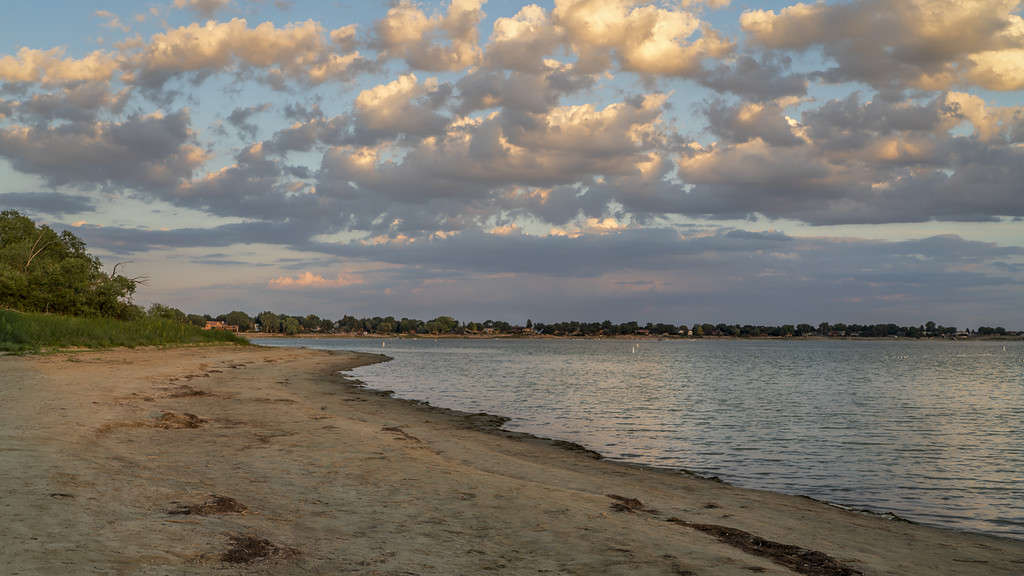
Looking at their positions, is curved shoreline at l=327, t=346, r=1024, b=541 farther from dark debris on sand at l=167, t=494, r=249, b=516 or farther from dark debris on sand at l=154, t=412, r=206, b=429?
dark debris on sand at l=167, t=494, r=249, b=516

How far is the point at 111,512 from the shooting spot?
26.8 ft

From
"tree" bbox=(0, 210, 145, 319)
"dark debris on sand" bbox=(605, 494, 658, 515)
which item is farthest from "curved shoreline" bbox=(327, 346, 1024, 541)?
"tree" bbox=(0, 210, 145, 319)

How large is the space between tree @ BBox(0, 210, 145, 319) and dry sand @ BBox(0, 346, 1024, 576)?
5980 centimetres

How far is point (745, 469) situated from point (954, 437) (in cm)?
1276

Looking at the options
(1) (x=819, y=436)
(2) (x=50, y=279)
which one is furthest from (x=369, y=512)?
(2) (x=50, y=279)

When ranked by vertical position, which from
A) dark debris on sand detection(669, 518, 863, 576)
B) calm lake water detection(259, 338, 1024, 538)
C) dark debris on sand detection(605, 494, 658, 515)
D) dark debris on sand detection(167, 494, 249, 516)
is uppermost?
dark debris on sand detection(167, 494, 249, 516)

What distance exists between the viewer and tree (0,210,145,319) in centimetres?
6662

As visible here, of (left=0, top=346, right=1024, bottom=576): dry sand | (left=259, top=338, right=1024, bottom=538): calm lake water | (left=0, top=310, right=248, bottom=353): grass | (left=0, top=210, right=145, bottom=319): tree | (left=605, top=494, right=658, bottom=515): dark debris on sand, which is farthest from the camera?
(left=0, top=210, right=145, bottom=319): tree

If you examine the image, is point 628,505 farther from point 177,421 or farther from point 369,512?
point 177,421

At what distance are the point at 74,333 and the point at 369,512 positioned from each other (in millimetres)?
52766

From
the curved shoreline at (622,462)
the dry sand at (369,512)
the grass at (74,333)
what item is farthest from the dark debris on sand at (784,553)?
the grass at (74,333)

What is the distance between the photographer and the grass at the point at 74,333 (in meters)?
42.4

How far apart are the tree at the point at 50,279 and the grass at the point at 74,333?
674cm

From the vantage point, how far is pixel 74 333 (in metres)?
51.5
